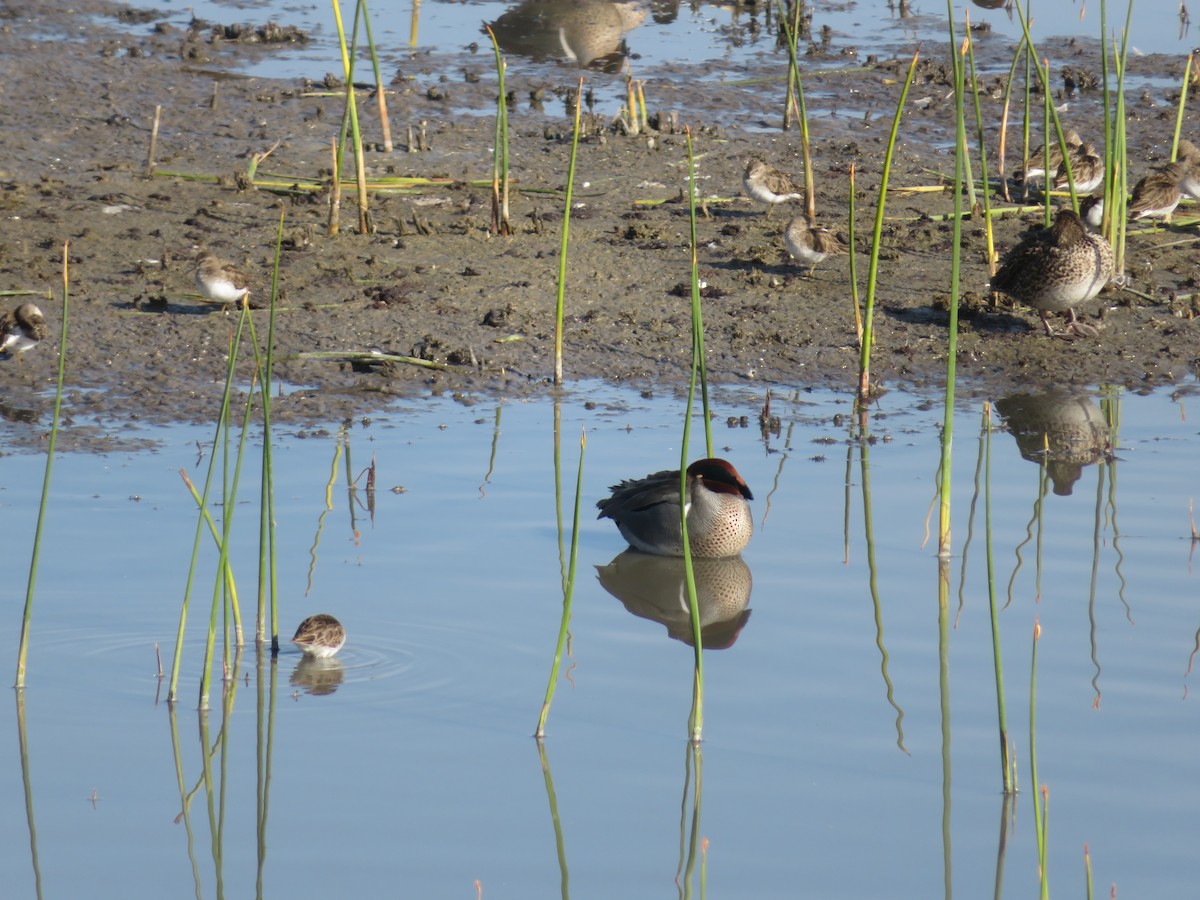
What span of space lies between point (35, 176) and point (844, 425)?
6667 mm

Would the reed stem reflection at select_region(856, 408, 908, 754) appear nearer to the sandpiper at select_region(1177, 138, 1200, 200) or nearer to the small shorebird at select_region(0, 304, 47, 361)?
the sandpiper at select_region(1177, 138, 1200, 200)

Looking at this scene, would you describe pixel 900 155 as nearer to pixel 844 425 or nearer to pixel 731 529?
pixel 844 425

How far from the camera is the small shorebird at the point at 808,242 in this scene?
10703 mm

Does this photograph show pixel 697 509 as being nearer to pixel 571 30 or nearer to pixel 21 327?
pixel 21 327

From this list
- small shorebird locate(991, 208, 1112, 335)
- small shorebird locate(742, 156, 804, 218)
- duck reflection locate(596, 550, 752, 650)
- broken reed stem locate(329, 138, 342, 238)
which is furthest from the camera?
small shorebird locate(742, 156, 804, 218)

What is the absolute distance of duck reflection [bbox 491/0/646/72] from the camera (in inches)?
656

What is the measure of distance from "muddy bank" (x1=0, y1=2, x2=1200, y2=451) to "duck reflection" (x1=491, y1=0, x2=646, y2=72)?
5.17 feet

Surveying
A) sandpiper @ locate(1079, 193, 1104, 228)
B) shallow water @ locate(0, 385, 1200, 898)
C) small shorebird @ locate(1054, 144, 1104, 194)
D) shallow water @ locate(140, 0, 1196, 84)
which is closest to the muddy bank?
sandpiper @ locate(1079, 193, 1104, 228)

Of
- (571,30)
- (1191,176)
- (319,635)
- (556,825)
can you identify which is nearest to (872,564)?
(319,635)

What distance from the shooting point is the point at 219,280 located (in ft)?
32.3

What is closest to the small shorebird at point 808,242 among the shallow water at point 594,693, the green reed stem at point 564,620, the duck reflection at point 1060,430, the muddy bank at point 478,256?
the muddy bank at point 478,256

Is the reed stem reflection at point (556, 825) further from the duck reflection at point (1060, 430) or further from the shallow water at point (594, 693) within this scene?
the duck reflection at point (1060, 430)

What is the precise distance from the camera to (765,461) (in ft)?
27.5

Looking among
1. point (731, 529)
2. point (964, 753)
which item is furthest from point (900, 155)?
point (964, 753)
